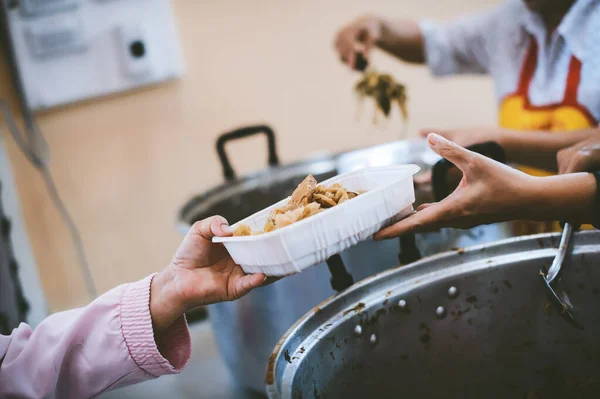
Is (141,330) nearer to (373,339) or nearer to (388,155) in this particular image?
(373,339)

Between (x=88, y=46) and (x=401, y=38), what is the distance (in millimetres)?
661

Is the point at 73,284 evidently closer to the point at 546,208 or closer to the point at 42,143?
the point at 42,143

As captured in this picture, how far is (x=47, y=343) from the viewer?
493 mm

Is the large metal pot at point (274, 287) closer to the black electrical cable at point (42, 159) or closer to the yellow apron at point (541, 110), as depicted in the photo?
the yellow apron at point (541, 110)

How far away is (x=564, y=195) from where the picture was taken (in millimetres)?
480

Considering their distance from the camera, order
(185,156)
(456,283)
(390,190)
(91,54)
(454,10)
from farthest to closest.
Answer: (454,10)
(185,156)
(91,54)
(456,283)
(390,190)

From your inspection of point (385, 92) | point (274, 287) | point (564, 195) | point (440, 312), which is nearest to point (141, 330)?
point (274, 287)

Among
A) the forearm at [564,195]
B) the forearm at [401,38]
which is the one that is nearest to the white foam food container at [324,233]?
the forearm at [564,195]

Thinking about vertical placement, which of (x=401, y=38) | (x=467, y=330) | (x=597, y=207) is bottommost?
(x=467, y=330)

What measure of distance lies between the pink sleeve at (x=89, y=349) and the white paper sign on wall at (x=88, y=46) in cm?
78

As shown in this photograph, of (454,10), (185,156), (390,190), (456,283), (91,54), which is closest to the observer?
(390,190)

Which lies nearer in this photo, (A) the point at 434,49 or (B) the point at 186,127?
(A) the point at 434,49

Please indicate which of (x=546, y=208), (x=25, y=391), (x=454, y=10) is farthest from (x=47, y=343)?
A: (x=454, y=10)

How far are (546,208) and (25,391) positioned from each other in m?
0.50
